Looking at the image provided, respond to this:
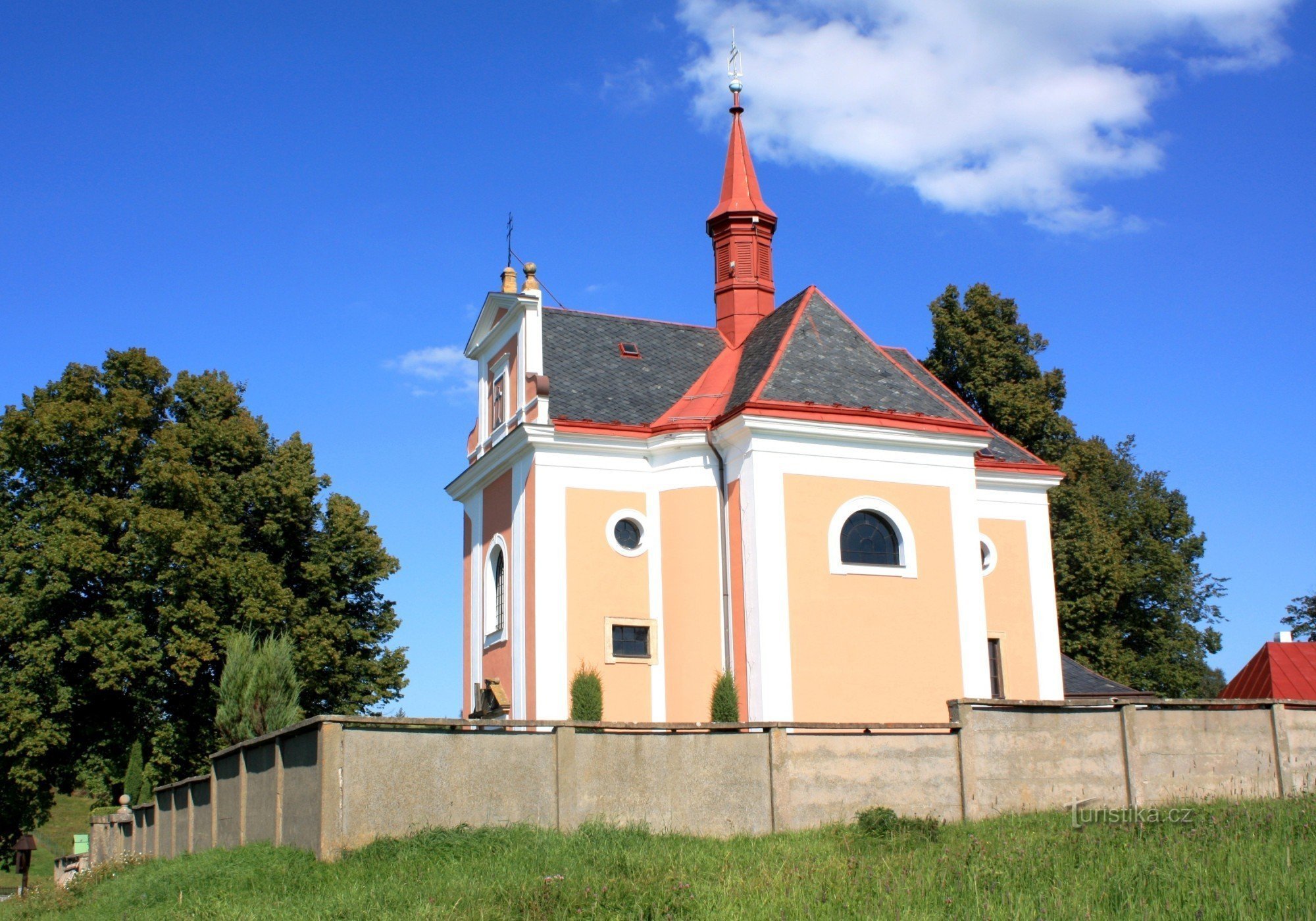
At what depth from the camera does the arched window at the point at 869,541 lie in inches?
736

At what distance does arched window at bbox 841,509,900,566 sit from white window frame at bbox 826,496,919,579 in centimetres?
7

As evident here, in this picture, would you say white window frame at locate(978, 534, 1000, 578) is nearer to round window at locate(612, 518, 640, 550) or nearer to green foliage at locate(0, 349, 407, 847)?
round window at locate(612, 518, 640, 550)

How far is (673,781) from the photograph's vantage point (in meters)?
12.5

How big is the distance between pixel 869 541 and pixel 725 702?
3.54 m

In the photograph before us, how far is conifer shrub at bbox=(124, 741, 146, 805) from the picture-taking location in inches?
1049

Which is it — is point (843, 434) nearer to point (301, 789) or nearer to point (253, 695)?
point (301, 789)

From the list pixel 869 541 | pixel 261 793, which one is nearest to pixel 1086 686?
pixel 869 541

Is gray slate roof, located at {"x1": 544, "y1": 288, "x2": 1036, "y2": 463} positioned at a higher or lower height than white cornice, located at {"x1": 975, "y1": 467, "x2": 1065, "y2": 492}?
higher

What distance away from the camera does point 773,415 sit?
18.5 metres

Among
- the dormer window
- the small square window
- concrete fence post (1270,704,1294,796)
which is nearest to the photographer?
concrete fence post (1270,704,1294,796)

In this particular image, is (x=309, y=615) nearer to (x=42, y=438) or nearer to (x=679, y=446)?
(x=42, y=438)

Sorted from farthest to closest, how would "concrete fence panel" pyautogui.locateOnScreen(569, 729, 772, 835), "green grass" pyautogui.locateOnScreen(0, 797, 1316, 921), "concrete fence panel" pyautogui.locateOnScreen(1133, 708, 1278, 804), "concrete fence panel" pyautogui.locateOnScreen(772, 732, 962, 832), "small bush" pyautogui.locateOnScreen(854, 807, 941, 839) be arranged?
"concrete fence panel" pyautogui.locateOnScreen(1133, 708, 1278, 804)
"concrete fence panel" pyautogui.locateOnScreen(772, 732, 962, 832)
"concrete fence panel" pyautogui.locateOnScreen(569, 729, 772, 835)
"small bush" pyautogui.locateOnScreen(854, 807, 941, 839)
"green grass" pyautogui.locateOnScreen(0, 797, 1316, 921)

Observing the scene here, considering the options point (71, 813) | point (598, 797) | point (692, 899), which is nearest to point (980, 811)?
point (598, 797)

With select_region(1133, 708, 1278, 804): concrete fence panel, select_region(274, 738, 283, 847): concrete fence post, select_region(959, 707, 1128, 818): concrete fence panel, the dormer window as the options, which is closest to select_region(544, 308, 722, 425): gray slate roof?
the dormer window
